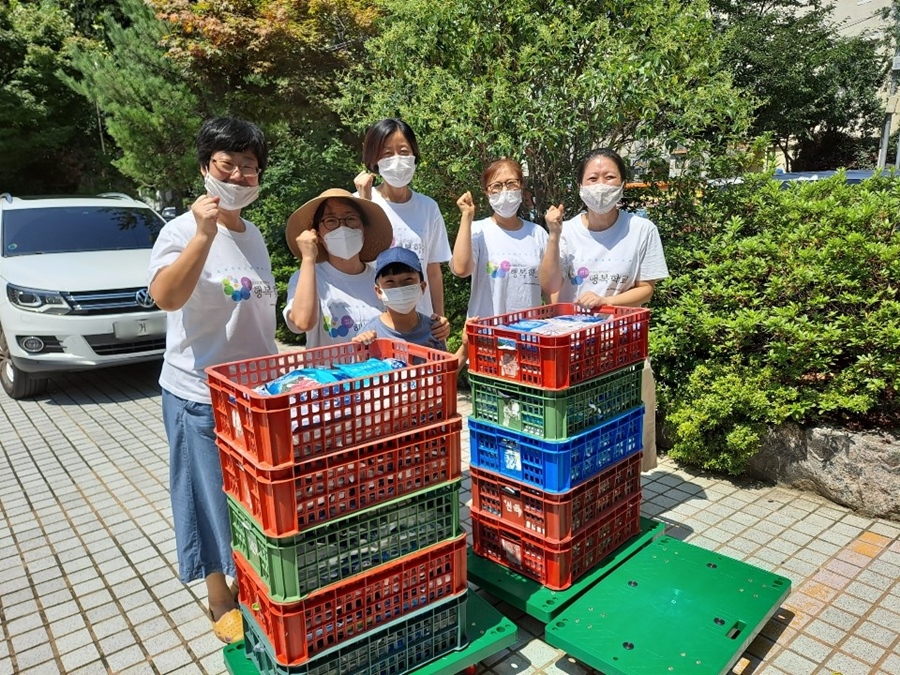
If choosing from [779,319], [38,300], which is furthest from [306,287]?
[38,300]

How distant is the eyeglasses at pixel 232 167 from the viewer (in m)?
2.64

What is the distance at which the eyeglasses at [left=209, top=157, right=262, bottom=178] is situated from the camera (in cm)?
264

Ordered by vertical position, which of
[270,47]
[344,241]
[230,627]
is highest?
[270,47]

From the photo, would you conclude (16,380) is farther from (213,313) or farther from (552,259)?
(552,259)

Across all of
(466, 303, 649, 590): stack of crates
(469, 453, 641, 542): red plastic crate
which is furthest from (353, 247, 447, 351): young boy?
(469, 453, 641, 542): red plastic crate

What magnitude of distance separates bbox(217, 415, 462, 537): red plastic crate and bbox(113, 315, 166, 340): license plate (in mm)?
4758

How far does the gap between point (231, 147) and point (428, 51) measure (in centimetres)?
387

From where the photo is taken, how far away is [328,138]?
8844 mm

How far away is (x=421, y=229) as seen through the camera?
3582mm

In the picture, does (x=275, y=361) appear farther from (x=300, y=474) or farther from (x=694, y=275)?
(x=694, y=275)

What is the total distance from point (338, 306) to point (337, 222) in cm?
41

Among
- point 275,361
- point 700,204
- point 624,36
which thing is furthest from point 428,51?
point 275,361

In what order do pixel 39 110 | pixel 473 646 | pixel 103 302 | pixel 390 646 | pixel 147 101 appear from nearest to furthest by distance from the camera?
pixel 390 646 < pixel 473 646 < pixel 103 302 < pixel 147 101 < pixel 39 110

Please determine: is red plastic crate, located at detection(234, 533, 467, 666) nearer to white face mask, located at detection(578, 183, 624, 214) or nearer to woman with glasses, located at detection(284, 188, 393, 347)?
woman with glasses, located at detection(284, 188, 393, 347)
